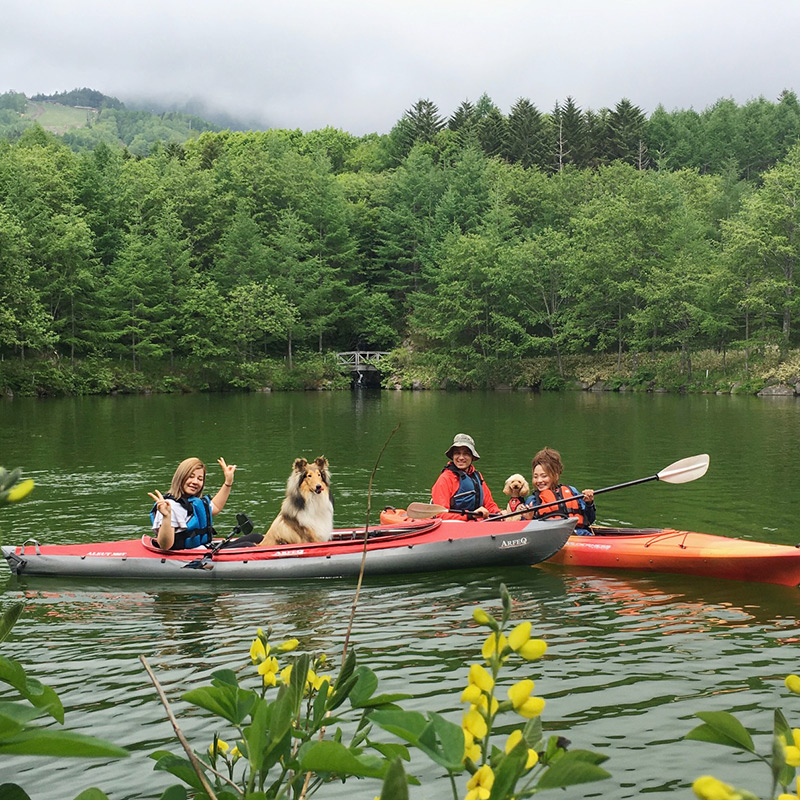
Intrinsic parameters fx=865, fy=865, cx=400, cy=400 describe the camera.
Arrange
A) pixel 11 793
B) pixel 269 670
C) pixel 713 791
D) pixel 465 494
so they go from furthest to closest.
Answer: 1. pixel 465 494
2. pixel 269 670
3. pixel 11 793
4. pixel 713 791

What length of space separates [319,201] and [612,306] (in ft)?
65.1

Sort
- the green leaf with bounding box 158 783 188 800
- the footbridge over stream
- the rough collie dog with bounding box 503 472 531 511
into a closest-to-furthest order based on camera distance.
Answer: the green leaf with bounding box 158 783 188 800 < the rough collie dog with bounding box 503 472 531 511 < the footbridge over stream

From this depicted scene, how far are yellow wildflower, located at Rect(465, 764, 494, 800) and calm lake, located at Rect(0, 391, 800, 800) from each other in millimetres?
1716

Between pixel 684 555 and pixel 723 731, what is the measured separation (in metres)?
8.06

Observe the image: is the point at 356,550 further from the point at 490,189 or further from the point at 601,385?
the point at 490,189

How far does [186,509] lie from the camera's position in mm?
9164

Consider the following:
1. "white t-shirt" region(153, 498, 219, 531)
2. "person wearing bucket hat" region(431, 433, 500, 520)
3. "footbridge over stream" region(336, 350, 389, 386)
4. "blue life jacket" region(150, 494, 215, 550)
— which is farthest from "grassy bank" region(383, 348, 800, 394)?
"white t-shirt" region(153, 498, 219, 531)

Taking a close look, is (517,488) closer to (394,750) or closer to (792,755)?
(394,750)

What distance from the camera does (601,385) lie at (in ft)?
148

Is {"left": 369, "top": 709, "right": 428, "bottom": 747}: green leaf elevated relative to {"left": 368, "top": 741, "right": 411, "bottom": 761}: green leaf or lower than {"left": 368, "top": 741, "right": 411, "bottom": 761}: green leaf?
elevated

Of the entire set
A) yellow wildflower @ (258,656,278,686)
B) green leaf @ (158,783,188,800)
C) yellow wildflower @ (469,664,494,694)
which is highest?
yellow wildflower @ (469,664,494,694)

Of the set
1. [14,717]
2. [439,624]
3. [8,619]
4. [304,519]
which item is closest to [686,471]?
[439,624]

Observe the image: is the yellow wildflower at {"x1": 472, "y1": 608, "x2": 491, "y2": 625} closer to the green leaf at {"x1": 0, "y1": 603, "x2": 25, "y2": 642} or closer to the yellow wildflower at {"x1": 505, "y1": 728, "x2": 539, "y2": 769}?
the yellow wildflower at {"x1": 505, "y1": 728, "x2": 539, "y2": 769}

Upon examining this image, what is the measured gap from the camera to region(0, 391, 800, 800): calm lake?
471 centimetres
